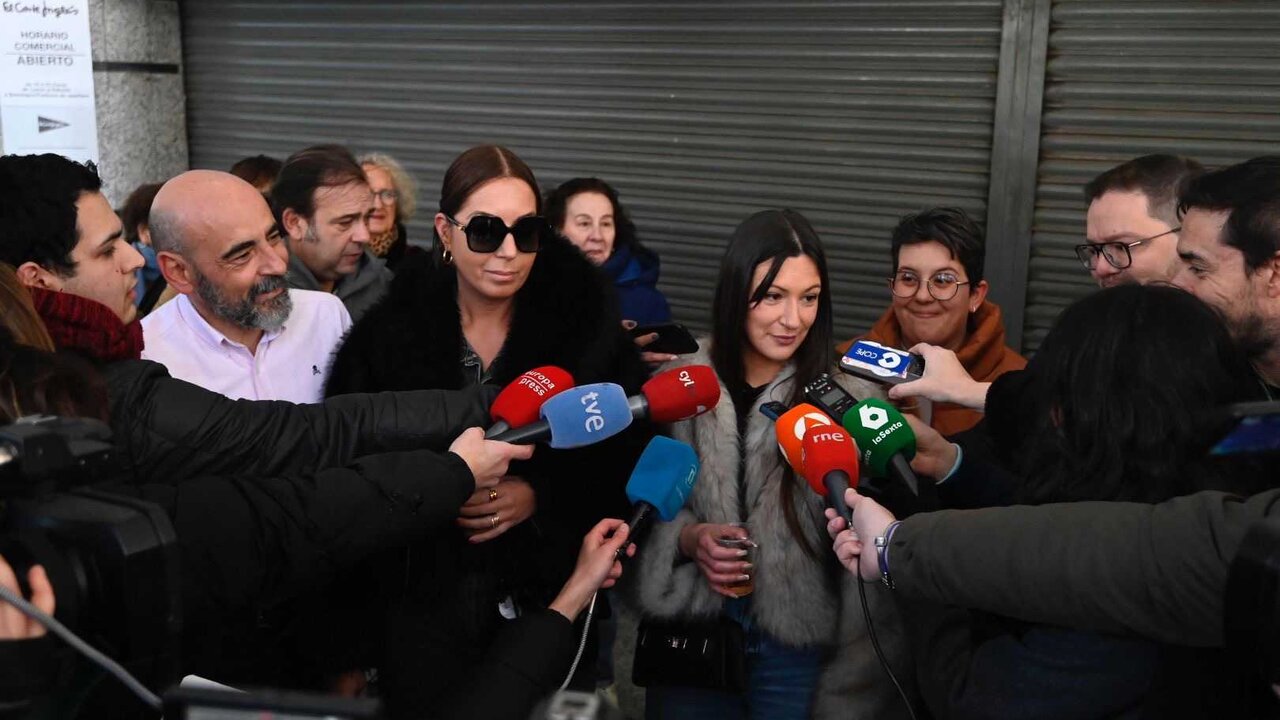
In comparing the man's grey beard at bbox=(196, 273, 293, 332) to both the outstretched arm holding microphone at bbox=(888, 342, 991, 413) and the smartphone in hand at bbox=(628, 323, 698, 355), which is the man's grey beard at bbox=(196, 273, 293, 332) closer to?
the smartphone in hand at bbox=(628, 323, 698, 355)

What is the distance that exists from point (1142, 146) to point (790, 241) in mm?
2652

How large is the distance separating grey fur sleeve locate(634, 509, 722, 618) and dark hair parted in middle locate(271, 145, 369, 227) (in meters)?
2.35

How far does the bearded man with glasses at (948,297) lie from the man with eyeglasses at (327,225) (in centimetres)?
197

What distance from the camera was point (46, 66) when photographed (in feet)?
21.1

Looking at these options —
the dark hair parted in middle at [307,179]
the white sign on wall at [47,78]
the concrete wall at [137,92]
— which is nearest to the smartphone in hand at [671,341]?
the dark hair parted in middle at [307,179]

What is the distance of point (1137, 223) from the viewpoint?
3.21 metres

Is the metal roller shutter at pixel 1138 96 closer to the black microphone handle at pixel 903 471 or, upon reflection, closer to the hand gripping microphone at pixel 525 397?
the black microphone handle at pixel 903 471

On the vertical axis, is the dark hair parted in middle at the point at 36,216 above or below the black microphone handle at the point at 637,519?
above

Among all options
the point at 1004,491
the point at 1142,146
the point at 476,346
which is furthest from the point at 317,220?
the point at 1142,146

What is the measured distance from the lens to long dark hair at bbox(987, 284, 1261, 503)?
5.85ft

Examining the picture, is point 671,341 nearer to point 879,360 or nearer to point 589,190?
point 879,360

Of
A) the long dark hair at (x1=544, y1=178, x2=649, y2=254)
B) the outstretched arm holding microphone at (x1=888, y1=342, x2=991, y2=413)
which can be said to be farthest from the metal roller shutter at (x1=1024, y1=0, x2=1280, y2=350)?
the outstretched arm holding microphone at (x1=888, y1=342, x2=991, y2=413)

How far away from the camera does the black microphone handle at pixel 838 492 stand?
2.10 meters

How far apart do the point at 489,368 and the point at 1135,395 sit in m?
1.55
